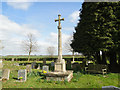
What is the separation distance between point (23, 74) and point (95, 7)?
1071 cm

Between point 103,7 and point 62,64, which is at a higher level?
point 103,7

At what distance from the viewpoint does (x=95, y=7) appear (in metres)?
12.4

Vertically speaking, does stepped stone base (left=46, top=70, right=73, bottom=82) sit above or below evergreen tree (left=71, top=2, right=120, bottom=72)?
below

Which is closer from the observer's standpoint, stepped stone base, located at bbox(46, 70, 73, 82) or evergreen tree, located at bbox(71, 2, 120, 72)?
stepped stone base, located at bbox(46, 70, 73, 82)

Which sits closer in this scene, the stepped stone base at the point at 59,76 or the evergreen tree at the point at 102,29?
the stepped stone base at the point at 59,76

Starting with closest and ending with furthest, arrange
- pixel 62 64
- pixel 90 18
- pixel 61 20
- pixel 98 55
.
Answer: pixel 62 64 < pixel 61 20 < pixel 90 18 < pixel 98 55

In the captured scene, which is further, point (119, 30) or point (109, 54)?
point (109, 54)

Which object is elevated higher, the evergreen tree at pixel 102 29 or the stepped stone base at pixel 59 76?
the evergreen tree at pixel 102 29

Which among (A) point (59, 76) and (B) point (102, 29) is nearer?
(A) point (59, 76)

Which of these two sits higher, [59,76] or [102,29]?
[102,29]

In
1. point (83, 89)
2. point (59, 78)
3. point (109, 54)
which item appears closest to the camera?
point (83, 89)

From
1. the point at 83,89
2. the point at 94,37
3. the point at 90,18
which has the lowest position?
the point at 83,89

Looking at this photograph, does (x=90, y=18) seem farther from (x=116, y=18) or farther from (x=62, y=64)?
(x=62, y=64)

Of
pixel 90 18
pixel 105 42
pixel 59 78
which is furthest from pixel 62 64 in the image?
pixel 90 18
